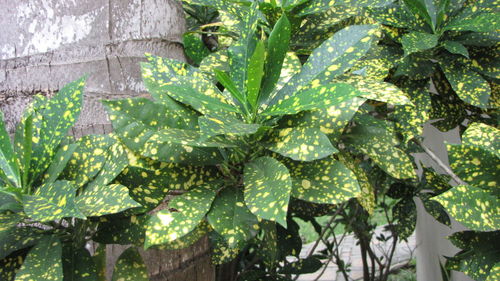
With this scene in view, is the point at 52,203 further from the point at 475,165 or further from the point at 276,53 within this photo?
the point at 475,165

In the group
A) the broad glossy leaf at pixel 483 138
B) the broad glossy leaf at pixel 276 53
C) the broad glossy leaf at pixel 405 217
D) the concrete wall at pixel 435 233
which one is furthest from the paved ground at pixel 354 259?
the broad glossy leaf at pixel 276 53

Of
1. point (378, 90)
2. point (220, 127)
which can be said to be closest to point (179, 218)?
point (220, 127)

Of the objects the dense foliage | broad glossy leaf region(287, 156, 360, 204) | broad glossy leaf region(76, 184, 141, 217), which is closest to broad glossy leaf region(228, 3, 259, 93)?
the dense foliage

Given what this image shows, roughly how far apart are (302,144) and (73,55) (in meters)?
0.71

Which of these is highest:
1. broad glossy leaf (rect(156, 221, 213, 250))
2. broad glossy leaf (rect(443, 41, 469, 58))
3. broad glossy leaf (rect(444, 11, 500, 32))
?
broad glossy leaf (rect(444, 11, 500, 32))

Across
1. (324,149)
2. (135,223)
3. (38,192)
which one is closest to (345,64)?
(324,149)

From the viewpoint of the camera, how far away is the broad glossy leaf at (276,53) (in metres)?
0.97

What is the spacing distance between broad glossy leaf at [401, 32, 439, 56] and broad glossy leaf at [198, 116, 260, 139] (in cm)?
62

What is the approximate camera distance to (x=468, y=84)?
1348mm

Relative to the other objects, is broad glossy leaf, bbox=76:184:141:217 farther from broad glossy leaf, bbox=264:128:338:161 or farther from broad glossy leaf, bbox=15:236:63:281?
broad glossy leaf, bbox=264:128:338:161

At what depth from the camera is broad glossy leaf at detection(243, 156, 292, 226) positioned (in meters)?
0.79

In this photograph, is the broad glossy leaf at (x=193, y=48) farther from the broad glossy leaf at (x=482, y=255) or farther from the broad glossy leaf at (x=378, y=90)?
the broad glossy leaf at (x=482, y=255)

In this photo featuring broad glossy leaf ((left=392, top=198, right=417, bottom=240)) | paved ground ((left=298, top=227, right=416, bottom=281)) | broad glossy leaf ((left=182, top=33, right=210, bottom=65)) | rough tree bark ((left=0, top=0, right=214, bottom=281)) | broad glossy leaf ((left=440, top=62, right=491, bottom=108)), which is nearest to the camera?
rough tree bark ((left=0, top=0, right=214, bottom=281))

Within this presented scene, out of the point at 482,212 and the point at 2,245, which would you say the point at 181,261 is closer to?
the point at 2,245
